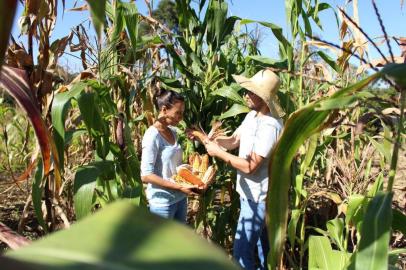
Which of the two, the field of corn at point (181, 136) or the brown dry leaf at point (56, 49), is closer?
the field of corn at point (181, 136)

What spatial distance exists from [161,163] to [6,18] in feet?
6.41

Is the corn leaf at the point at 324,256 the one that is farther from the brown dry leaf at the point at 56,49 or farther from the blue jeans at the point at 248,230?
the brown dry leaf at the point at 56,49

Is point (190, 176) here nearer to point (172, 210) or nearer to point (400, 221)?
point (172, 210)

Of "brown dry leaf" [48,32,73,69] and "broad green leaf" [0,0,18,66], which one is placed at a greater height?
"brown dry leaf" [48,32,73,69]

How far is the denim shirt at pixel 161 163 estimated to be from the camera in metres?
2.18

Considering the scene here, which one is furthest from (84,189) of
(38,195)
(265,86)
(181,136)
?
(181,136)

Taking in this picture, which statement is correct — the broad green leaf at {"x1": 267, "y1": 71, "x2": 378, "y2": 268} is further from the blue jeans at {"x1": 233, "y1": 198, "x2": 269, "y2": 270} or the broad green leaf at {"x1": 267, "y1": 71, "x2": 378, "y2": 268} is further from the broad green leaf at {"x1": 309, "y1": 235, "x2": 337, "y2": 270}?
the blue jeans at {"x1": 233, "y1": 198, "x2": 269, "y2": 270}

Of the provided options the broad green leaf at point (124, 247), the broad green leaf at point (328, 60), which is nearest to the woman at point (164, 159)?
the broad green leaf at point (328, 60)

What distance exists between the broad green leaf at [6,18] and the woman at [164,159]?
1843mm

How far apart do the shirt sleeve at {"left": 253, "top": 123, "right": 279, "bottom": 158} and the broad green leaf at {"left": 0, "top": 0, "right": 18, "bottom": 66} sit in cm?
178

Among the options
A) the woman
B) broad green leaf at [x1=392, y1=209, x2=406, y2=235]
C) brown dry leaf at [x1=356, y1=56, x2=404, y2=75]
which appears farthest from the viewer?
the woman

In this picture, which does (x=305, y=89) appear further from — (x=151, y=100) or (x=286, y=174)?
(x=286, y=174)

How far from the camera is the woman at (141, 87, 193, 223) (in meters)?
2.16

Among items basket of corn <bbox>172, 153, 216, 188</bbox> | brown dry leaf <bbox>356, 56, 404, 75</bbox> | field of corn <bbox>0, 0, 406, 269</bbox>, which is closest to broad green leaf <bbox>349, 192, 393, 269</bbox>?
field of corn <bbox>0, 0, 406, 269</bbox>
